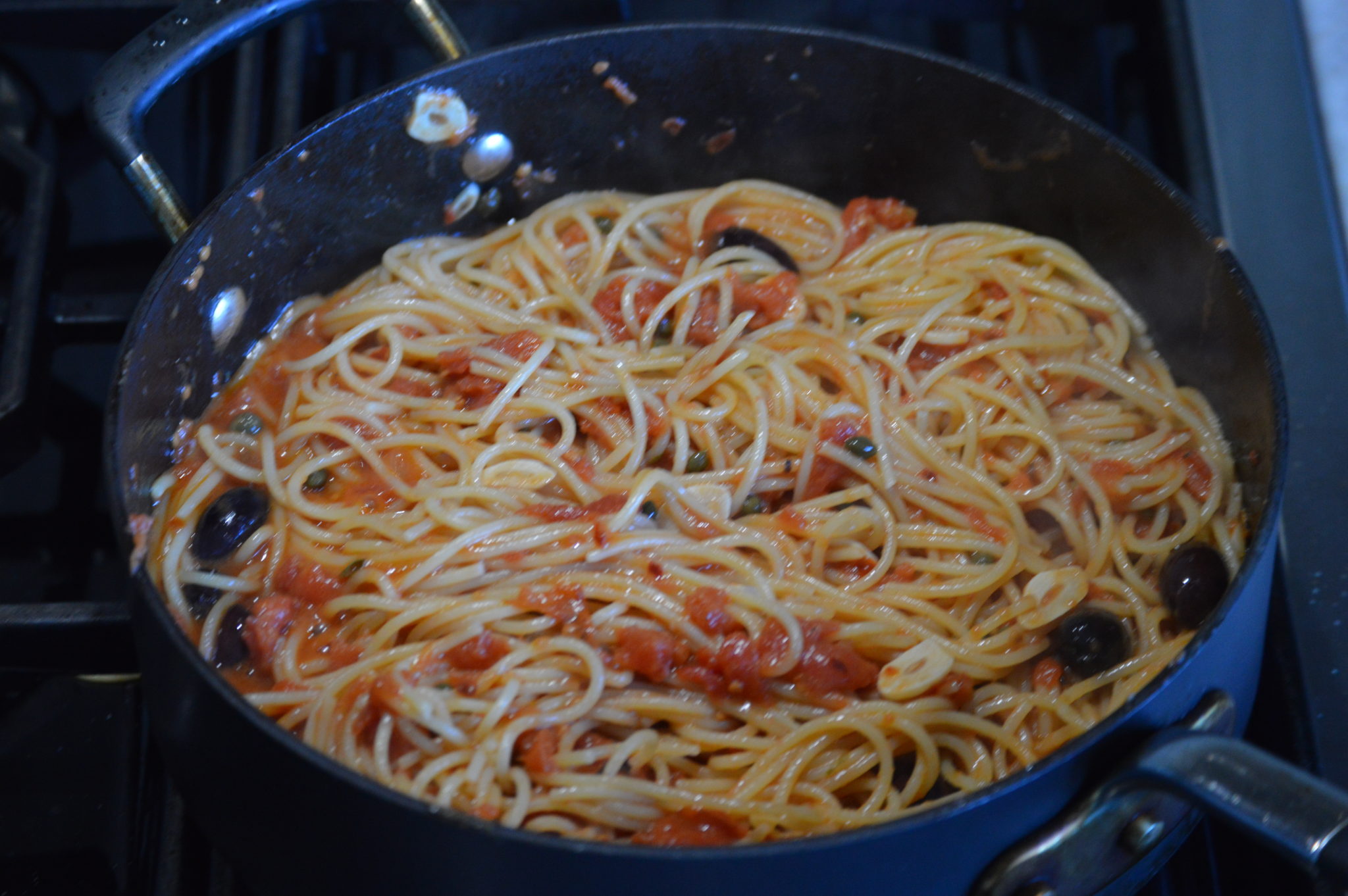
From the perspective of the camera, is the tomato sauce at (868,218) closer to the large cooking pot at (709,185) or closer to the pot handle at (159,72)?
the large cooking pot at (709,185)

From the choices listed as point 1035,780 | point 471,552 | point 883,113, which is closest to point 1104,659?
point 1035,780

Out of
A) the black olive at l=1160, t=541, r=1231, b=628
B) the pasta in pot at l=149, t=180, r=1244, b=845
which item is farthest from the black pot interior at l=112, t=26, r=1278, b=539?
the black olive at l=1160, t=541, r=1231, b=628

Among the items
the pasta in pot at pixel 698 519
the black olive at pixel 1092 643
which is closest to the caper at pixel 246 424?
the pasta in pot at pixel 698 519

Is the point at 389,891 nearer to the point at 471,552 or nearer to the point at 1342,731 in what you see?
the point at 471,552

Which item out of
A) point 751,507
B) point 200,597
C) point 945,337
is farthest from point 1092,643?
point 200,597

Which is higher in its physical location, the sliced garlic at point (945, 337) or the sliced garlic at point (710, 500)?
the sliced garlic at point (945, 337)

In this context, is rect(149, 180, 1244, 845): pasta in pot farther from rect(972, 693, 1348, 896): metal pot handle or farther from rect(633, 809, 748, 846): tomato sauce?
rect(972, 693, 1348, 896): metal pot handle
